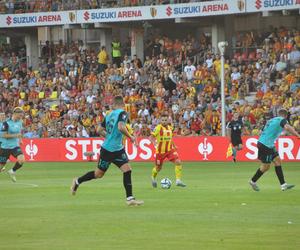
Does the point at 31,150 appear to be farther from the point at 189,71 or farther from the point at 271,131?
the point at 271,131

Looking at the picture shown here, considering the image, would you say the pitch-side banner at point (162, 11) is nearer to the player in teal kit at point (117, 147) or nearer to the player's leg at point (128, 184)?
the player in teal kit at point (117, 147)

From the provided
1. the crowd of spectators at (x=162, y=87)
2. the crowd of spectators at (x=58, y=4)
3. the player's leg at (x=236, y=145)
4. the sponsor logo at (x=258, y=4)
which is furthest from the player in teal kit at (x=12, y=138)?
the crowd of spectators at (x=58, y=4)

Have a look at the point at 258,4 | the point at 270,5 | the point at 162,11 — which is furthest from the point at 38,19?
the point at 270,5

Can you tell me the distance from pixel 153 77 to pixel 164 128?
775 inches

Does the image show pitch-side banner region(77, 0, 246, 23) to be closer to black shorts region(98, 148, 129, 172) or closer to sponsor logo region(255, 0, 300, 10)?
sponsor logo region(255, 0, 300, 10)

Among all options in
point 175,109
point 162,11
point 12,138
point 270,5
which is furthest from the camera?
point 162,11

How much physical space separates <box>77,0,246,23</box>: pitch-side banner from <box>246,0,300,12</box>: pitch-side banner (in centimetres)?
39

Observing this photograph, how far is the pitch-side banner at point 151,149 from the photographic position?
112 ft

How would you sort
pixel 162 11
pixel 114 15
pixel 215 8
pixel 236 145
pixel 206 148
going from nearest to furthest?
pixel 236 145 < pixel 206 148 < pixel 215 8 < pixel 162 11 < pixel 114 15

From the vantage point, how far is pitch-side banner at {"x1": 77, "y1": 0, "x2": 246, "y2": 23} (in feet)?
142

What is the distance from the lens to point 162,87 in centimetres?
4191

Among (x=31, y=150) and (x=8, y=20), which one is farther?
(x=8, y=20)

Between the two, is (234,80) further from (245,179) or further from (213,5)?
(245,179)

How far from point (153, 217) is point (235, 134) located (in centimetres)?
1871
